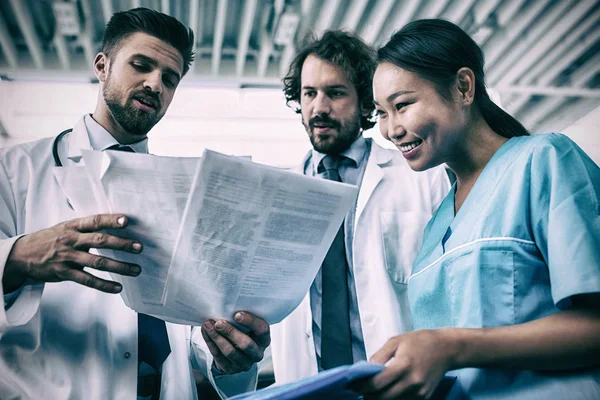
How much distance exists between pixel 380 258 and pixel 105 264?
36.4 inches

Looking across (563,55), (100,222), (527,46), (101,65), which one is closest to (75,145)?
(101,65)

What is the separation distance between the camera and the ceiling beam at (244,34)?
2.99m

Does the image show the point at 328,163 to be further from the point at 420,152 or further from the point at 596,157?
the point at 596,157

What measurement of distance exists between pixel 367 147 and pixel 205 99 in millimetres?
2219

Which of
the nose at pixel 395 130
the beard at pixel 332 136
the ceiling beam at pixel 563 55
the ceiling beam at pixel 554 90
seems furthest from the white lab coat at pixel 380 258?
the ceiling beam at pixel 554 90

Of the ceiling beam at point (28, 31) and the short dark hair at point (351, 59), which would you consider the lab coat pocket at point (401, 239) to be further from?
the ceiling beam at point (28, 31)

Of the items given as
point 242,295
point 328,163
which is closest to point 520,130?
point 242,295

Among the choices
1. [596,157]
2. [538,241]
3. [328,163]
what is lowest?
[596,157]

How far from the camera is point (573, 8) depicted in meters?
3.16

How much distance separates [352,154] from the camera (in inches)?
72.4

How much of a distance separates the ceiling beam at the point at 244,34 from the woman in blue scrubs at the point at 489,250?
6.81ft

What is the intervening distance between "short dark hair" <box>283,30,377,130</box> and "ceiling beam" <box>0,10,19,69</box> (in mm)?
2075

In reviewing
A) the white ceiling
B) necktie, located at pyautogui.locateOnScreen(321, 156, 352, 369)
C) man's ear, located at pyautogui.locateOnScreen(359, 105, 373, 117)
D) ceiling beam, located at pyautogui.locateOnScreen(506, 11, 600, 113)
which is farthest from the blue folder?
ceiling beam, located at pyautogui.locateOnScreen(506, 11, 600, 113)

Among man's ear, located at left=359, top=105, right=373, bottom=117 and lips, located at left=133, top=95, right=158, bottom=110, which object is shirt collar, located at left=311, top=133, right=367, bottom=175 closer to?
man's ear, located at left=359, top=105, right=373, bottom=117
